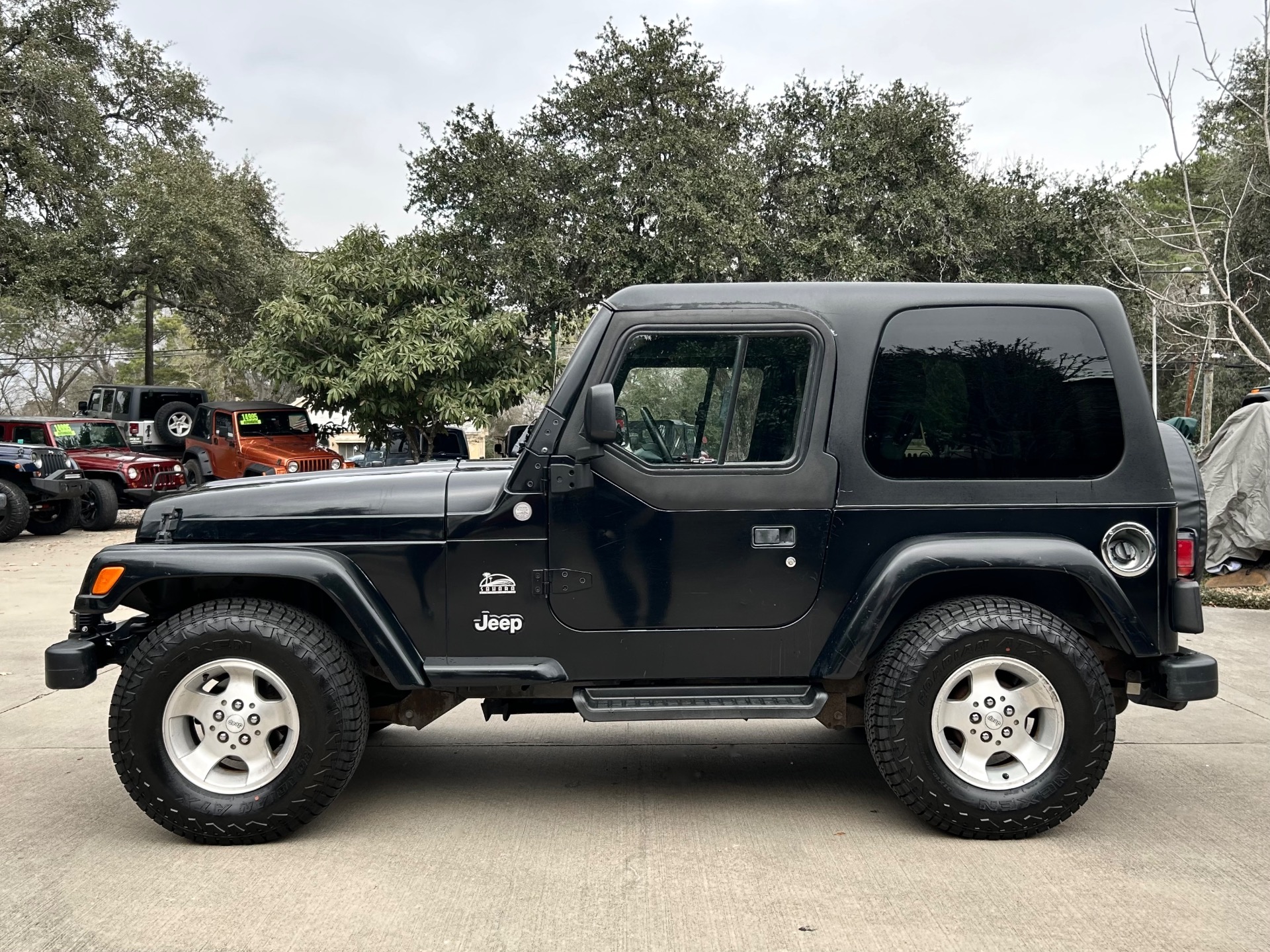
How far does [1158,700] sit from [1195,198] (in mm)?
27096

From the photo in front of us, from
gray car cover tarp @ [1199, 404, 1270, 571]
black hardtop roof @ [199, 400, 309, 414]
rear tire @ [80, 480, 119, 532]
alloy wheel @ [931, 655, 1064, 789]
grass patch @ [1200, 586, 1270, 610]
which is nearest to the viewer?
alloy wheel @ [931, 655, 1064, 789]

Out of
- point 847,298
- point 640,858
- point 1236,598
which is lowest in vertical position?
point 640,858

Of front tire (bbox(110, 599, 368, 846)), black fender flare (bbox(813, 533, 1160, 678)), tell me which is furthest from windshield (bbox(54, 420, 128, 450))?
black fender flare (bbox(813, 533, 1160, 678))

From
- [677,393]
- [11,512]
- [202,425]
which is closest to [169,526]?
[677,393]

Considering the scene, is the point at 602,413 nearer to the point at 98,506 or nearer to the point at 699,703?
the point at 699,703

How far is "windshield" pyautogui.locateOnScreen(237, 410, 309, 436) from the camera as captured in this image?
20078 millimetres

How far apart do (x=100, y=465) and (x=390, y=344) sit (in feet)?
16.8

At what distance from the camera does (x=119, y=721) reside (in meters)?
3.98

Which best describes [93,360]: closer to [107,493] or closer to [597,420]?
[107,493]

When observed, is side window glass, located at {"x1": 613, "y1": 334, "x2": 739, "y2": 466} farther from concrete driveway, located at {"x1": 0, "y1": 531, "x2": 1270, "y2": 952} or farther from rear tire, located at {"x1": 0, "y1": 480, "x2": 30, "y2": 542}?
rear tire, located at {"x1": 0, "y1": 480, "x2": 30, "y2": 542}

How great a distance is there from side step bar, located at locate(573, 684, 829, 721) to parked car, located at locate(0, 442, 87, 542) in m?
14.2

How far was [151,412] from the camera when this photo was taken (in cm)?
2233

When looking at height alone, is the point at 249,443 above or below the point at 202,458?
above

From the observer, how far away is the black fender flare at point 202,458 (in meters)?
19.7
